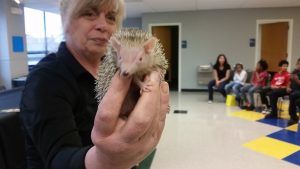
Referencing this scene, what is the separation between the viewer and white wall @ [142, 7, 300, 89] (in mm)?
8047

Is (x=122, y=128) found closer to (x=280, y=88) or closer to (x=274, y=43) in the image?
(x=280, y=88)

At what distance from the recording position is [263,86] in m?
6.16

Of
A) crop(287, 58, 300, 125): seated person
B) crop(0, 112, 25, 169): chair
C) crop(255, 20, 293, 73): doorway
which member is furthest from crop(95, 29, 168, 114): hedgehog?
crop(255, 20, 293, 73): doorway

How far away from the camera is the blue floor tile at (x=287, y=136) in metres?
4.04

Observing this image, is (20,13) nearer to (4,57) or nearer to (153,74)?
(4,57)


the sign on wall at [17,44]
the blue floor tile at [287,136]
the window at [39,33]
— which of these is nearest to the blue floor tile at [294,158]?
the blue floor tile at [287,136]

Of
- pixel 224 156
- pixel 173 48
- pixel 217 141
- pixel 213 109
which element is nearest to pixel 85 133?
pixel 224 156

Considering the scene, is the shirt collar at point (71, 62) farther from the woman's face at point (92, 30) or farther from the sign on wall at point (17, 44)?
the sign on wall at point (17, 44)

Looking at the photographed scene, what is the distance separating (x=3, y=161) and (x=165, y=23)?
26.1 feet

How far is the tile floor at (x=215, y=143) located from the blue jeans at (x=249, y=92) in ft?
1.36

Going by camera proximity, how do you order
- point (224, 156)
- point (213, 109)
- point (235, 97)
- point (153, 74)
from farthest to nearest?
point (235, 97) → point (213, 109) → point (224, 156) → point (153, 74)

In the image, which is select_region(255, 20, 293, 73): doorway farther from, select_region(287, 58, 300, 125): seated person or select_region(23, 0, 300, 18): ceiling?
select_region(287, 58, 300, 125): seated person

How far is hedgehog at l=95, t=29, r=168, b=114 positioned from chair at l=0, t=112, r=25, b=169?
961 millimetres

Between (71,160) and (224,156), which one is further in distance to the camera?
(224,156)
